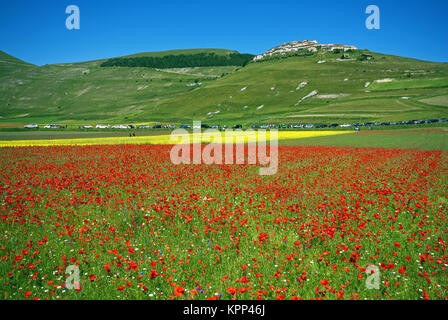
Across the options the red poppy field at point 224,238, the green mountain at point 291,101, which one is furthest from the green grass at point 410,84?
the red poppy field at point 224,238

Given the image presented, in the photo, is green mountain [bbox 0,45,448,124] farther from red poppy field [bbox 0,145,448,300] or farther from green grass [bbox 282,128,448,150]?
red poppy field [bbox 0,145,448,300]

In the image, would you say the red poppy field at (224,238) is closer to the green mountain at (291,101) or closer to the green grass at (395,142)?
the green grass at (395,142)

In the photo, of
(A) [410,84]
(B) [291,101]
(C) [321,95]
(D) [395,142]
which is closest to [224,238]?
(D) [395,142]

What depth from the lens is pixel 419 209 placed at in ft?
33.5

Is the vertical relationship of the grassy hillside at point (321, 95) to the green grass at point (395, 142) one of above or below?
above

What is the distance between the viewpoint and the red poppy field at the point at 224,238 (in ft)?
18.1

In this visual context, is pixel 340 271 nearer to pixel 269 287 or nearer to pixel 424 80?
pixel 269 287

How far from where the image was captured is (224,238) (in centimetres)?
785

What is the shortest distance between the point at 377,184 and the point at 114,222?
42.5ft

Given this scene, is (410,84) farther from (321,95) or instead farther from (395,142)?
(395,142)

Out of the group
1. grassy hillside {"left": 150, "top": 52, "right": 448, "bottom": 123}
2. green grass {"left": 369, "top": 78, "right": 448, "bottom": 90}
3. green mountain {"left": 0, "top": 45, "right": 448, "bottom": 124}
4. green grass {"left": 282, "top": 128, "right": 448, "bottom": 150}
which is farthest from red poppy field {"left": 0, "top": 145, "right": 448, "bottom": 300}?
green grass {"left": 369, "top": 78, "right": 448, "bottom": 90}

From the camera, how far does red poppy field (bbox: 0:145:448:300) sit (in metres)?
5.52
